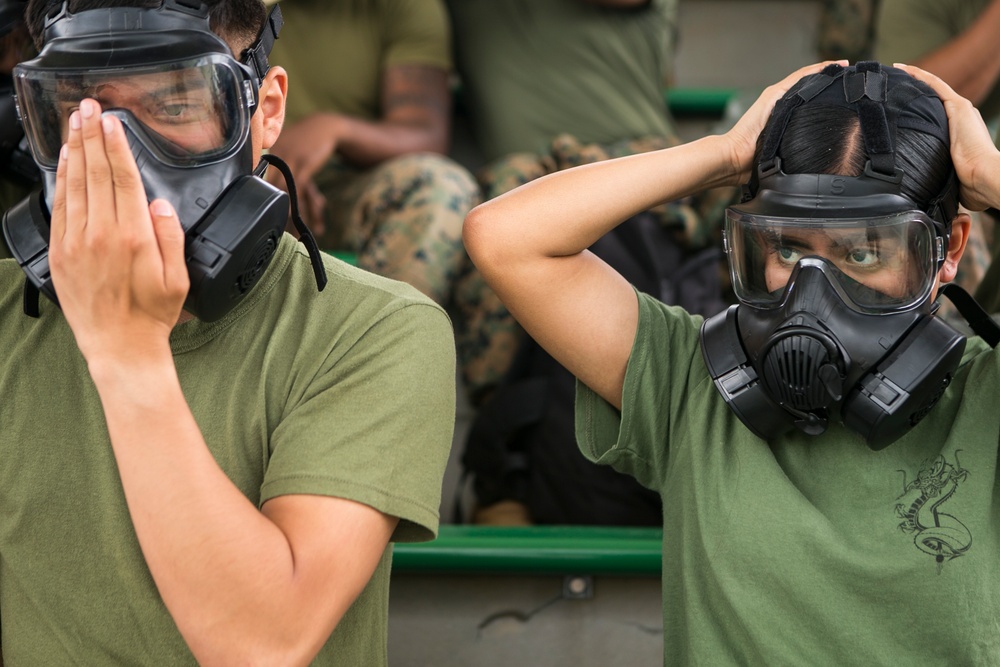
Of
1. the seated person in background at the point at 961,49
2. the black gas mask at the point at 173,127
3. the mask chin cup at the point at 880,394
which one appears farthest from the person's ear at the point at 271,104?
the seated person in background at the point at 961,49

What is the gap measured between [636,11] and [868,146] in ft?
6.21

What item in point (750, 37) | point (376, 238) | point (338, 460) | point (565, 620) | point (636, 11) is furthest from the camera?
point (750, 37)

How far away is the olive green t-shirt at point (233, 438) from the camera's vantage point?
1476mm

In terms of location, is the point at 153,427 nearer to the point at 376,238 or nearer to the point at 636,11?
the point at 376,238

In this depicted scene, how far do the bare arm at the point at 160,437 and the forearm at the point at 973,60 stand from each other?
2423mm

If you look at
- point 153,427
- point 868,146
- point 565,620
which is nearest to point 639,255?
point 565,620

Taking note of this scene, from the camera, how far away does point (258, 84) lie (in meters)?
1.60

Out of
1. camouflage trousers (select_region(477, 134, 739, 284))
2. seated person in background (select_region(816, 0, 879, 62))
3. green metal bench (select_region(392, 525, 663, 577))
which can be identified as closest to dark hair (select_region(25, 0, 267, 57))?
green metal bench (select_region(392, 525, 663, 577))

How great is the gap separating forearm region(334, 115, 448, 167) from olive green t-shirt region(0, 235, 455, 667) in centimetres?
155

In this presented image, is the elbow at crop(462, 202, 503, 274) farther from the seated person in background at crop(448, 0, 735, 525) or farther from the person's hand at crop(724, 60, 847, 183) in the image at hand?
the seated person in background at crop(448, 0, 735, 525)

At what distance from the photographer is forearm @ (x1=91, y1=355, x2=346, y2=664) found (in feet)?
4.31

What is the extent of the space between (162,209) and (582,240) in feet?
2.27

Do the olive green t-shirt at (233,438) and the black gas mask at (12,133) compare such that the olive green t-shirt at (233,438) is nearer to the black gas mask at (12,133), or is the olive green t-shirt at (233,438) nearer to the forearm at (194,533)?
the forearm at (194,533)

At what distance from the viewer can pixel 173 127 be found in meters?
1.48
